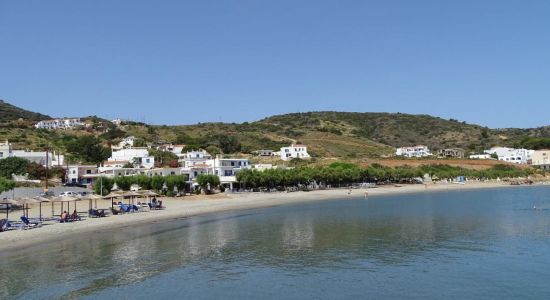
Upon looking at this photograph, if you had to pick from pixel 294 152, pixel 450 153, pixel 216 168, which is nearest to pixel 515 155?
pixel 450 153

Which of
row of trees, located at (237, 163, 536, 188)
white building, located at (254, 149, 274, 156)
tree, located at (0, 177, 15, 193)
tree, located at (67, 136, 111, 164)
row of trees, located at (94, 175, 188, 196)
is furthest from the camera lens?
white building, located at (254, 149, 274, 156)

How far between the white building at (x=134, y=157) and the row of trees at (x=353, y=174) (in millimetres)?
19943

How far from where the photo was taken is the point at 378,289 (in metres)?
23.1

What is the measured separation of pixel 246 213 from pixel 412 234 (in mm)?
25329

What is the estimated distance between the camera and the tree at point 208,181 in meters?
81.8

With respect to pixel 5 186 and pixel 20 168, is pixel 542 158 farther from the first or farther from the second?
pixel 5 186

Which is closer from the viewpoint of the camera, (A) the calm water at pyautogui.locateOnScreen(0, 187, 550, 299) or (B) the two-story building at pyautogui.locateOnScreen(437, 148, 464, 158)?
(A) the calm water at pyautogui.locateOnScreen(0, 187, 550, 299)

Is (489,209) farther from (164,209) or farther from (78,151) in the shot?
(78,151)

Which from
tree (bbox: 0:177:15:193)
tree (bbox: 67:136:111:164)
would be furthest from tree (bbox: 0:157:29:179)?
tree (bbox: 67:136:111:164)

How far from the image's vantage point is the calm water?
22969 mm

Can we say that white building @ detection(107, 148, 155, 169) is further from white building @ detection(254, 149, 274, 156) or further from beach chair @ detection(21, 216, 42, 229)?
beach chair @ detection(21, 216, 42, 229)

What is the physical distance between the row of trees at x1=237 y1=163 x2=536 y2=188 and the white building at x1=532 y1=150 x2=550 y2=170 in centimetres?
1300

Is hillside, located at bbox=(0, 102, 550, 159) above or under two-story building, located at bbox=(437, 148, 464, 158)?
above

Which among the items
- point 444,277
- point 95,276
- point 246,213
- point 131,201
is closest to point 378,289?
point 444,277
